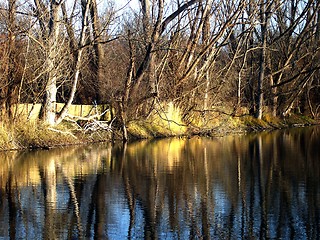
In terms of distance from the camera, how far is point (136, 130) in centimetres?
2861

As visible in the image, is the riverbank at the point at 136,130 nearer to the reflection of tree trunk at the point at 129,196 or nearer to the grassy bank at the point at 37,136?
the grassy bank at the point at 37,136

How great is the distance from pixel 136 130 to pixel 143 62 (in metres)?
3.21

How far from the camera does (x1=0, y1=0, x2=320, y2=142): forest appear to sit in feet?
75.5

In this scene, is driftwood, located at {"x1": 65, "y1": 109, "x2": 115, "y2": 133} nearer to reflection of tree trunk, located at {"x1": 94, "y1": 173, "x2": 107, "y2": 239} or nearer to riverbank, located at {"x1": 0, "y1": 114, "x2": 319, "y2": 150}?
riverbank, located at {"x1": 0, "y1": 114, "x2": 319, "y2": 150}

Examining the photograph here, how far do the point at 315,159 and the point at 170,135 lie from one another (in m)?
12.5

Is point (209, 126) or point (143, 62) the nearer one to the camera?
point (143, 62)

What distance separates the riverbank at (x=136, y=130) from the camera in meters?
22.6

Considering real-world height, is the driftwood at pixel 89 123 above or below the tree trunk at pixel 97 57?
below

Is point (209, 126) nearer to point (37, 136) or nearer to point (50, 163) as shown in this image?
point (37, 136)

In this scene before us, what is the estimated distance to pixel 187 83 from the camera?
31.4 meters

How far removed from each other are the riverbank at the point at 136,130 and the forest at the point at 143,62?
0.50 meters

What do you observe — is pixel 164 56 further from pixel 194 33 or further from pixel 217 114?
pixel 217 114

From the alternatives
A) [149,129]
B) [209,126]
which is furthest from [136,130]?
[209,126]

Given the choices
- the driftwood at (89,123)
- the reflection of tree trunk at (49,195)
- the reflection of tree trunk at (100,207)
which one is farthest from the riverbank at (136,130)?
the reflection of tree trunk at (100,207)
